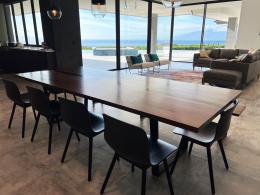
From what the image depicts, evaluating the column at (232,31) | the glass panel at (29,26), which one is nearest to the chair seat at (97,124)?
the glass panel at (29,26)

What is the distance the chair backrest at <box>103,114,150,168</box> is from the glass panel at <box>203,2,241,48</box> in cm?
887

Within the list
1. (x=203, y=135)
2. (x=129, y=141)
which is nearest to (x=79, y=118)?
(x=129, y=141)

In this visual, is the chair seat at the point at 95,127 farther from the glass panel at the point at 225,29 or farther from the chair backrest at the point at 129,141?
the glass panel at the point at 225,29

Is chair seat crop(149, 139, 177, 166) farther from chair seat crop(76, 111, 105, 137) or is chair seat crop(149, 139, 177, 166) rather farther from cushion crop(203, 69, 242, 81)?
cushion crop(203, 69, 242, 81)

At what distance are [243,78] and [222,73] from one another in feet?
2.07

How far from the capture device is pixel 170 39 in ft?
31.4

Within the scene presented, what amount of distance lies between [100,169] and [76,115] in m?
0.66

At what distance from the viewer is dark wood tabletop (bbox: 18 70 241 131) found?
4.43 ft

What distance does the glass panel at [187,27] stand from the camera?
9406 millimetres

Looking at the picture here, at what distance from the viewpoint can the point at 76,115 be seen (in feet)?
5.58

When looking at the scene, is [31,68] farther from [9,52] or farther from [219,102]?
[219,102]

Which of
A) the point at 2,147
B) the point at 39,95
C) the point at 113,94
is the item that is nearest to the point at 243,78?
the point at 113,94

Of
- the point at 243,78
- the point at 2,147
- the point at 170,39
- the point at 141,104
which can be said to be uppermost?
the point at 170,39

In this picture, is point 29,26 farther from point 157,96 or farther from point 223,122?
point 223,122
